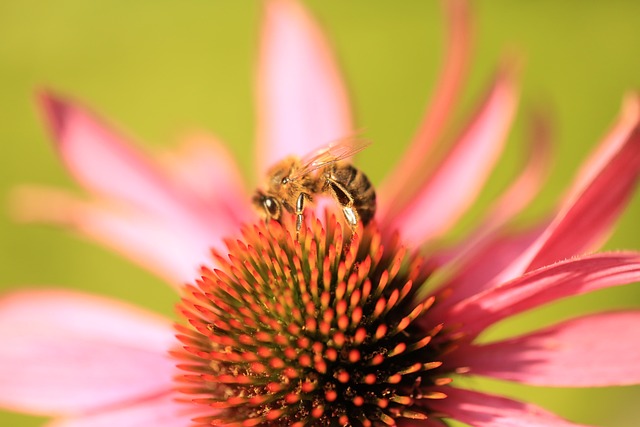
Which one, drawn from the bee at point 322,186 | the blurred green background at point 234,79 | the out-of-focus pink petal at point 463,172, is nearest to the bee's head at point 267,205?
the bee at point 322,186

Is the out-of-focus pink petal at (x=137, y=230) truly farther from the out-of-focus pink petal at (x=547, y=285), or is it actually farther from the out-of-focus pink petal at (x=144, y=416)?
the out-of-focus pink petal at (x=547, y=285)

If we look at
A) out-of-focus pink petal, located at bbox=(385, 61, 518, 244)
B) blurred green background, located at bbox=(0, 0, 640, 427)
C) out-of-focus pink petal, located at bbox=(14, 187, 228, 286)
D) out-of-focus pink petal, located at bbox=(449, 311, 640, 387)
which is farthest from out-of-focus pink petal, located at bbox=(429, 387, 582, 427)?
blurred green background, located at bbox=(0, 0, 640, 427)

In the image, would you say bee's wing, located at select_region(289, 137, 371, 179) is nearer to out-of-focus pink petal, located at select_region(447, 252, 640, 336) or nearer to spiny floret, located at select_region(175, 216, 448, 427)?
spiny floret, located at select_region(175, 216, 448, 427)

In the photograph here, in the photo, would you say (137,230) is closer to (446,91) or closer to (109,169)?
(109,169)

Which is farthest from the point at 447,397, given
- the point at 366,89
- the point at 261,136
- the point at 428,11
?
the point at 428,11

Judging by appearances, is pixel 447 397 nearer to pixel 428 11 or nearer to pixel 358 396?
pixel 358 396

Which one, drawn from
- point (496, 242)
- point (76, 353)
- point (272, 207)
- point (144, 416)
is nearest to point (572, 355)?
point (496, 242)
